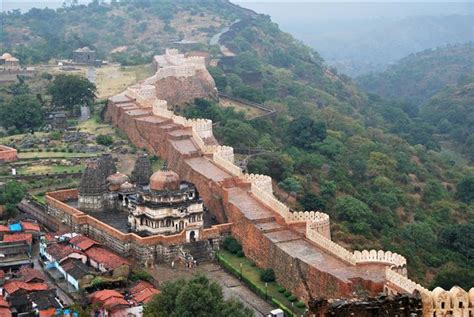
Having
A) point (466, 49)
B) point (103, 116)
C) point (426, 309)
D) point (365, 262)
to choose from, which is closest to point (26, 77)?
point (103, 116)

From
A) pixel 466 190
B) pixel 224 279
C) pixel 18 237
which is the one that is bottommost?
pixel 466 190

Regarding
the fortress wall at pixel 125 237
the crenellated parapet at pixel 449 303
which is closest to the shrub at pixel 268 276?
the fortress wall at pixel 125 237

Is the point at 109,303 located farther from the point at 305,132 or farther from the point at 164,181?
the point at 305,132

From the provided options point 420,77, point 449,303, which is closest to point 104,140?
point 449,303

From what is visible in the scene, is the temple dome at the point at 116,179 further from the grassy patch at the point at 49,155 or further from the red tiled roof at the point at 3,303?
the red tiled roof at the point at 3,303

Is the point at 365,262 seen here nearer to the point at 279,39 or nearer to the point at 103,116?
the point at 103,116

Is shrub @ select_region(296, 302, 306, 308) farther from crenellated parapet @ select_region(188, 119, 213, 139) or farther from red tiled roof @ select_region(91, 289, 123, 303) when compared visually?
crenellated parapet @ select_region(188, 119, 213, 139)
